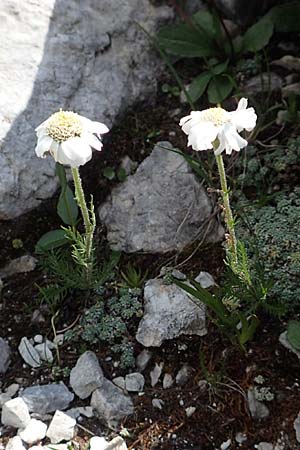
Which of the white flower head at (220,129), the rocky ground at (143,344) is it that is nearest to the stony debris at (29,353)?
the rocky ground at (143,344)

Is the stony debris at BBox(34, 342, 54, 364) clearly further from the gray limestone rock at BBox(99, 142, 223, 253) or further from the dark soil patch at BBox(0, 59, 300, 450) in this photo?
the gray limestone rock at BBox(99, 142, 223, 253)

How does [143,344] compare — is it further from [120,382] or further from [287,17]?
[287,17]

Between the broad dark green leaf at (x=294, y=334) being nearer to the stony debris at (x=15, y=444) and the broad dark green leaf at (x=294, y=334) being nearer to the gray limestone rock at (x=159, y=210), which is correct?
the gray limestone rock at (x=159, y=210)

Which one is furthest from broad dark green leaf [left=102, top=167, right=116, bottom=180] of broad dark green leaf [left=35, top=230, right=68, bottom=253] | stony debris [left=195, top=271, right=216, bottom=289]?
stony debris [left=195, top=271, right=216, bottom=289]

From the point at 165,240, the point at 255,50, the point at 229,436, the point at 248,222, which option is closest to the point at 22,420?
the point at 229,436

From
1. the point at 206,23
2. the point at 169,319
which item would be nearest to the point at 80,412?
the point at 169,319
